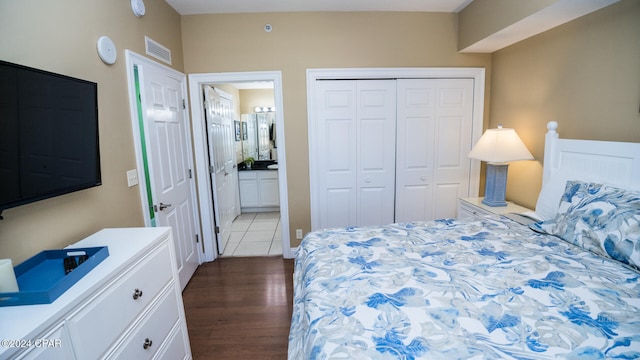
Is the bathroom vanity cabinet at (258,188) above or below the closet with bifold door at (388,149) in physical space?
below

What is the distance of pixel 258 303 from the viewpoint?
2449 mm

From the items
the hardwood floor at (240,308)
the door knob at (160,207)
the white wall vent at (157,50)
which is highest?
the white wall vent at (157,50)

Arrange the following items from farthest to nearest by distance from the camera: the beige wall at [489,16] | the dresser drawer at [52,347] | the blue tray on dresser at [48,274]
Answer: the beige wall at [489,16], the blue tray on dresser at [48,274], the dresser drawer at [52,347]

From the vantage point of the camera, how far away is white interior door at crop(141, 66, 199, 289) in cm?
225

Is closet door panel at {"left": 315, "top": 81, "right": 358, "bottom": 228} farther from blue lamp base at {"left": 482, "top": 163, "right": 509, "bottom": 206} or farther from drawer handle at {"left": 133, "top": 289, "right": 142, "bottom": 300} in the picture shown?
drawer handle at {"left": 133, "top": 289, "right": 142, "bottom": 300}

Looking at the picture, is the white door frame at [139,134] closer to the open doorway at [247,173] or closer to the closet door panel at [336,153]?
the open doorway at [247,173]

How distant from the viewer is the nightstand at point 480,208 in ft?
8.43

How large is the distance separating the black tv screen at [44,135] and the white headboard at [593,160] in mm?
3061

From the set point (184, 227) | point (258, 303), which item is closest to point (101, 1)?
point (184, 227)

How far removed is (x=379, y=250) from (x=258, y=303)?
133 centimetres

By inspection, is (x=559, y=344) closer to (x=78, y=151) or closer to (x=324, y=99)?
(x=78, y=151)

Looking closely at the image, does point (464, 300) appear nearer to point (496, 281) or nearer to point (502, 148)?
point (496, 281)

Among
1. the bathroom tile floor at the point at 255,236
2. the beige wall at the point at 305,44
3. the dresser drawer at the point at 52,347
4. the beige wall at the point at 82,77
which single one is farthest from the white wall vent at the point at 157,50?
the bathroom tile floor at the point at 255,236

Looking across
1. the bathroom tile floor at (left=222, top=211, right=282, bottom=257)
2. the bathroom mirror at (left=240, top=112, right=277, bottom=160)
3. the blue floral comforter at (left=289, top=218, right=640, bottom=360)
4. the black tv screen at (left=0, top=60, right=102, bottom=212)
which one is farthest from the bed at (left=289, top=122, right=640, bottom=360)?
the bathroom mirror at (left=240, top=112, right=277, bottom=160)
